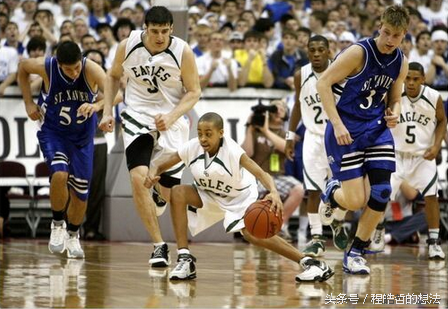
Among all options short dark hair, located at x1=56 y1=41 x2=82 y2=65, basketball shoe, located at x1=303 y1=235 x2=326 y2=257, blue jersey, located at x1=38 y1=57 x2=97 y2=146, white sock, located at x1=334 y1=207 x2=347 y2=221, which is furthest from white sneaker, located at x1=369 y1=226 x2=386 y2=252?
short dark hair, located at x1=56 y1=41 x2=82 y2=65

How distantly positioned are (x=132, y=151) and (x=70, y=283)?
1887mm

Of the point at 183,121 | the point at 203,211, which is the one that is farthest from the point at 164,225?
the point at 203,211

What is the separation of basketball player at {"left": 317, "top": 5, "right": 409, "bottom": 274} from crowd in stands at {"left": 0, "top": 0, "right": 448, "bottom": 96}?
6.11m

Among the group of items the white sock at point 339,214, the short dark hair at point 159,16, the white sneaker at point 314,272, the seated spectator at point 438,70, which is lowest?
the white sneaker at point 314,272

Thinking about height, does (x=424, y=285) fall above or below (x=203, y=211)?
→ below

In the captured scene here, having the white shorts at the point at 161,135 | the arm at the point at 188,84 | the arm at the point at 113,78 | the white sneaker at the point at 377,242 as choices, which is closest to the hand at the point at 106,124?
the arm at the point at 113,78

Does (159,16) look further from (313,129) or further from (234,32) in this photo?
(234,32)

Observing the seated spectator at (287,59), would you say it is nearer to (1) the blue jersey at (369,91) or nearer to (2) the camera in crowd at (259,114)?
(2) the camera in crowd at (259,114)

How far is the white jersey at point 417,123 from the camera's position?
43.7 feet

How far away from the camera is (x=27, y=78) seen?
39.5ft

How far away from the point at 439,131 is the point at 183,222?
456 cm

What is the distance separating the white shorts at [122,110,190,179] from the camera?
10609mm

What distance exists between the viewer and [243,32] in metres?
17.9

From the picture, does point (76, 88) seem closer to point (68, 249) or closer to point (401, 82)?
point (68, 249)
